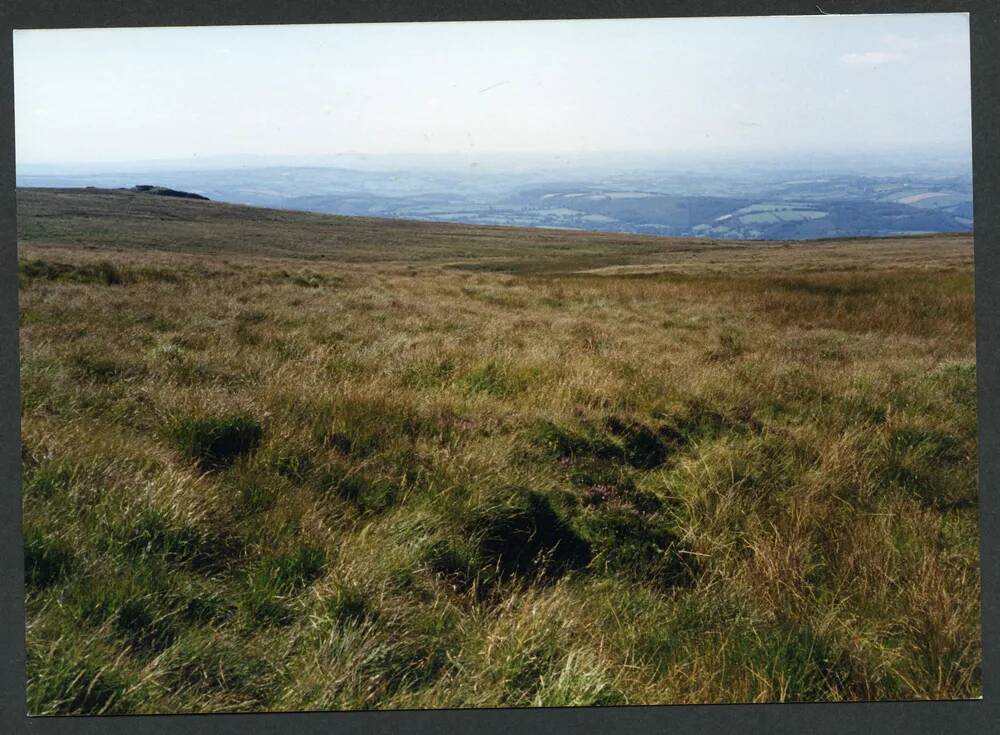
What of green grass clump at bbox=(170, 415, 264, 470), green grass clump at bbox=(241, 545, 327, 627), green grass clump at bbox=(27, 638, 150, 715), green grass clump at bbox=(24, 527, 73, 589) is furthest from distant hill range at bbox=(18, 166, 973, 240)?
green grass clump at bbox=(27, 638, 150, 715)

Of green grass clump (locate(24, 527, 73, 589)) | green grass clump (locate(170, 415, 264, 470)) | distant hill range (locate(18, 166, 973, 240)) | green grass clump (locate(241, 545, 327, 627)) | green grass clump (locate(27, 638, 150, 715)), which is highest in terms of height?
distant hill range (locate(18, 166, 973, 240))

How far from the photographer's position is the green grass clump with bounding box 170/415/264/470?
4.68 meters

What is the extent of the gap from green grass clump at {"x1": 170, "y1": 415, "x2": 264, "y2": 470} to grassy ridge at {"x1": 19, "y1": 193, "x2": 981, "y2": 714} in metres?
0.02

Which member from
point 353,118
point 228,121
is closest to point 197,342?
point 228,121

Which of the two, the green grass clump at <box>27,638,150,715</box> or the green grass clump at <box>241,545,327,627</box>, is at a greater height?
the green grass clump at <box>241,545,327,627</box>

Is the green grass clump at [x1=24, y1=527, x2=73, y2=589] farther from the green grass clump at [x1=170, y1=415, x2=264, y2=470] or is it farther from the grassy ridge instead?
the green grass clump at [x1=170, y1=415, x2=264, y2=470]

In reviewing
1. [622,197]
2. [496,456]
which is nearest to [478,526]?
[496,456]

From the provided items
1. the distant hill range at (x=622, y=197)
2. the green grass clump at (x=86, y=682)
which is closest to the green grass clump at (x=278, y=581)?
the green grass clump at (x=86, y=682)

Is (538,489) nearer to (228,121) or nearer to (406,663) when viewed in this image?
(406,663)

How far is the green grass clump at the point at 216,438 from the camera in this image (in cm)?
468

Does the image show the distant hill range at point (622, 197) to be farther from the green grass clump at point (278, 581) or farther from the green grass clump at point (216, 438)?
the green grass clump at point (278, 581)

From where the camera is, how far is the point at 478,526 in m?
4.35

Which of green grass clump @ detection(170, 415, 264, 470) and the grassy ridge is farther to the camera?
green grass clump @ detection(170, 415, 264, 470)

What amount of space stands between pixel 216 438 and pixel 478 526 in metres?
1.77
